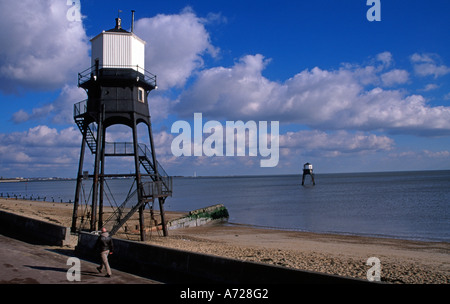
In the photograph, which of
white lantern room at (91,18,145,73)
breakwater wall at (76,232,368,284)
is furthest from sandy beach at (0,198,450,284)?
white lantern room at (91,18,145,73)

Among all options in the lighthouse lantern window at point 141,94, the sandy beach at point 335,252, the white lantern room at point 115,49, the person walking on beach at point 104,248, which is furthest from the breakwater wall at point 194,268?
the white lantern room at point 115,49

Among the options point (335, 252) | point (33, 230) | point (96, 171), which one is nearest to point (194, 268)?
point (33, 230)

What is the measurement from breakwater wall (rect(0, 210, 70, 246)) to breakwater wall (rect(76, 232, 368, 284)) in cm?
287

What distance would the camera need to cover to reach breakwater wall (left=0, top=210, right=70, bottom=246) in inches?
594

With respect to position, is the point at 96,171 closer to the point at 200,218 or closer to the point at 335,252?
the point at 335,252

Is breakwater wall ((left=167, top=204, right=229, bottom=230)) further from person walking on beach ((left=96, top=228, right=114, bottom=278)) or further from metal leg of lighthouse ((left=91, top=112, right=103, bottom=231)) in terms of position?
person walking on beach ((left=96, top=228, right=114, bottom=278))

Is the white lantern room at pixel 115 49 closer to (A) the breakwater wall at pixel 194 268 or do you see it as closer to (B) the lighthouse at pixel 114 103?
(B) the lighthouse at pixel 114 103

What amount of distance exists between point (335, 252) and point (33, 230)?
1632cm

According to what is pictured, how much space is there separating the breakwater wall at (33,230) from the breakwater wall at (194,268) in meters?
2.87

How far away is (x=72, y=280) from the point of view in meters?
9.51

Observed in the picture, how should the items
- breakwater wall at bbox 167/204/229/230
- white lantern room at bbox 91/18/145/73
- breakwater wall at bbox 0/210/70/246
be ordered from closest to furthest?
1. breakwater wall at bbox 0/210/70/246
2. white lantern room at bbox 91/18/145/73
3. breakwater wall at bbox 167/204/229/230
